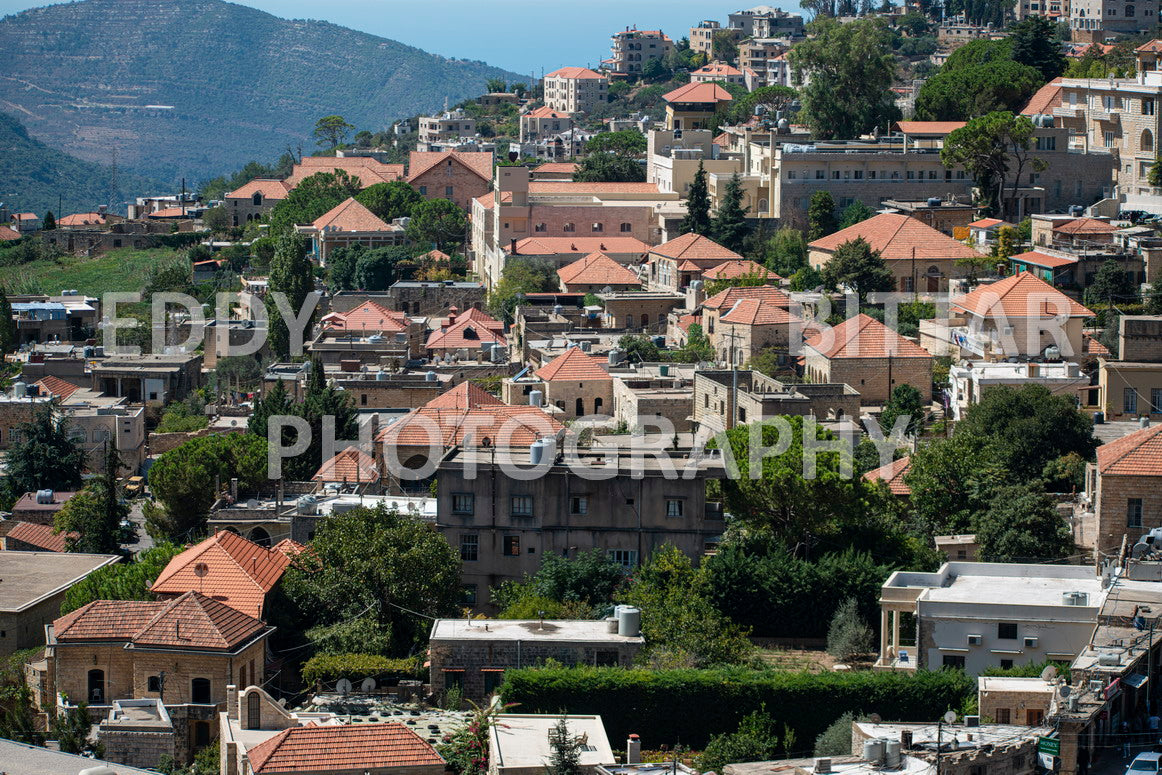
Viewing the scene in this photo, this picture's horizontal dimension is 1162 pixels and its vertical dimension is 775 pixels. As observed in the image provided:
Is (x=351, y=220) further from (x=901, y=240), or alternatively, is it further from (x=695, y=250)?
(x=901, y=240)

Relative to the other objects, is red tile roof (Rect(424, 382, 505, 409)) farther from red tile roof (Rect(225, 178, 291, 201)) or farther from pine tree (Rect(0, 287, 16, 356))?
red tile roof (Rect(225, 178, 291, 201))

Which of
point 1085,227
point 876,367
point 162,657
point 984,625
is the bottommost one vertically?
point 162,657

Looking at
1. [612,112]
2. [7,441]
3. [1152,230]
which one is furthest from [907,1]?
[7,441]

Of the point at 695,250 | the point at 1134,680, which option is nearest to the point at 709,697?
the point at 1134,680

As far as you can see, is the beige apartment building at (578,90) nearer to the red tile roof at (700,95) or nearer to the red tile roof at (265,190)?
the red tile roof at (265,190)

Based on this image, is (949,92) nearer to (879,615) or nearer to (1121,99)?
(1121,99)

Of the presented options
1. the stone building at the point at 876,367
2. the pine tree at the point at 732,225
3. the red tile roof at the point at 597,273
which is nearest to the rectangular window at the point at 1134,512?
the stone building at the point at 876,367
